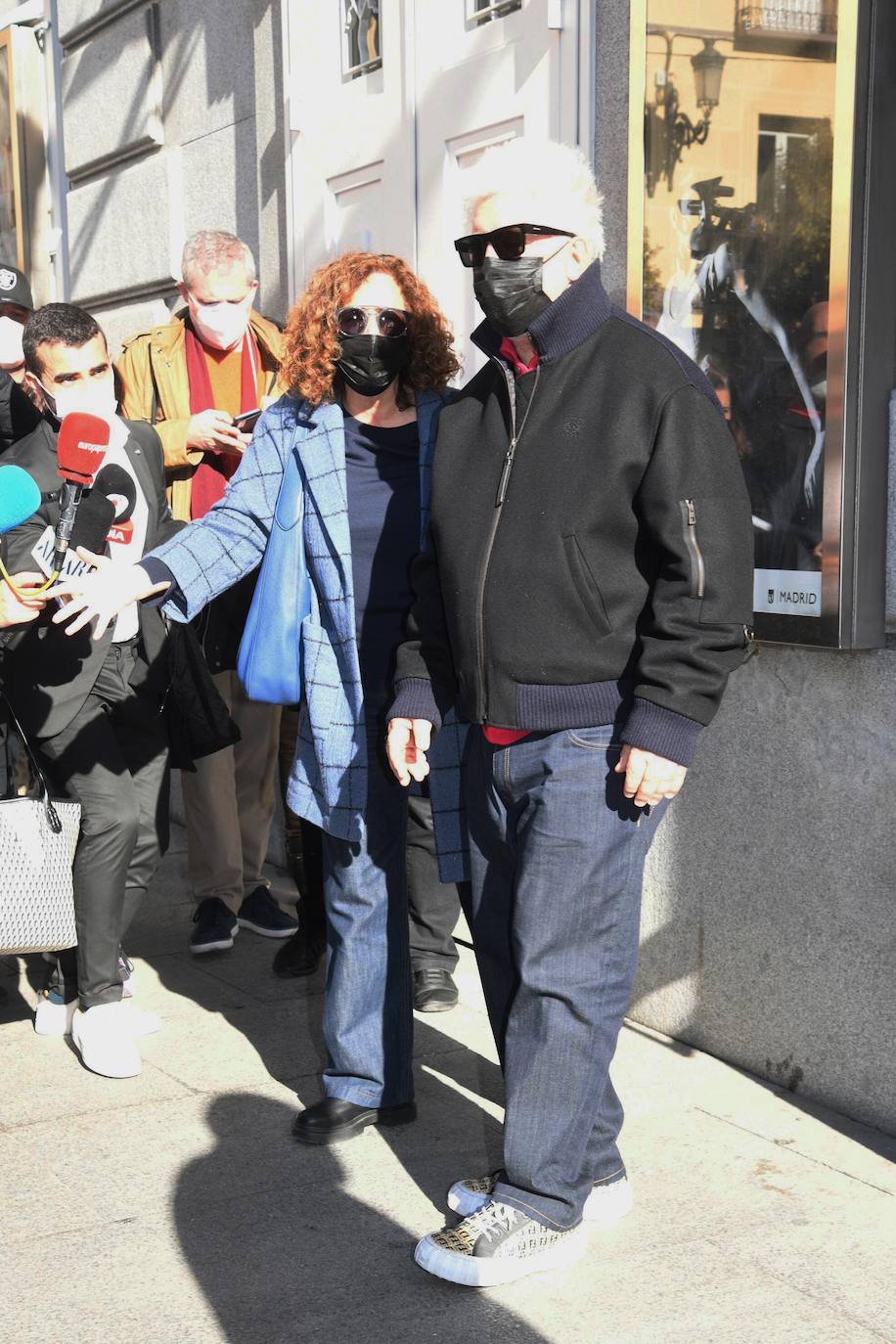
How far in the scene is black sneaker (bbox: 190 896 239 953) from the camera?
5.44m

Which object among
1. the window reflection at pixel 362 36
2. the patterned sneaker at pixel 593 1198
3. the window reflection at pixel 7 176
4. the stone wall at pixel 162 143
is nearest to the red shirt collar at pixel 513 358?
the patterned sneaker at pixel 593 1198

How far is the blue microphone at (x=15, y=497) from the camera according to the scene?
3383 mm

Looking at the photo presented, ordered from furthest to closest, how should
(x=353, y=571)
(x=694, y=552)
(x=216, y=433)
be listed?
(x=216, y=433)
(x=353, y=571)
(x=694, y=552)

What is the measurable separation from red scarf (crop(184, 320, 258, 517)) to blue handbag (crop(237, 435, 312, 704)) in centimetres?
161

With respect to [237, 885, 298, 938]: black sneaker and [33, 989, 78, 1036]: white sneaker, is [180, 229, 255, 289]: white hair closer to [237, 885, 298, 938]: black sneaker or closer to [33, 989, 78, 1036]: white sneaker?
[237, 885, 298, 938]: black sneaker

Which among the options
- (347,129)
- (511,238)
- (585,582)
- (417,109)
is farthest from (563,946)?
(347,129)

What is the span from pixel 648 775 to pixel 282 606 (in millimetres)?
1115

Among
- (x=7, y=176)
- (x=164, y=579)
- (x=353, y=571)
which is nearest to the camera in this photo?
(x=164, y=579)

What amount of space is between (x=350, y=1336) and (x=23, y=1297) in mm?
649

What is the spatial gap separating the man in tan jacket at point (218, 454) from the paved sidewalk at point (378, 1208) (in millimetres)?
990

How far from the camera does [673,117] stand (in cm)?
425

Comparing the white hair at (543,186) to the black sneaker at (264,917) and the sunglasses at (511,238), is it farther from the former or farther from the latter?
the black sneaker at (264,917)

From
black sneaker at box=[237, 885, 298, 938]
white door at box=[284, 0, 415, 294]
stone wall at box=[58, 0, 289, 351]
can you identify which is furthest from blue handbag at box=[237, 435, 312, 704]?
stone wall at box=[58, 0, 289, 351]

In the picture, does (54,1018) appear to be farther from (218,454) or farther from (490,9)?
(490,9)
